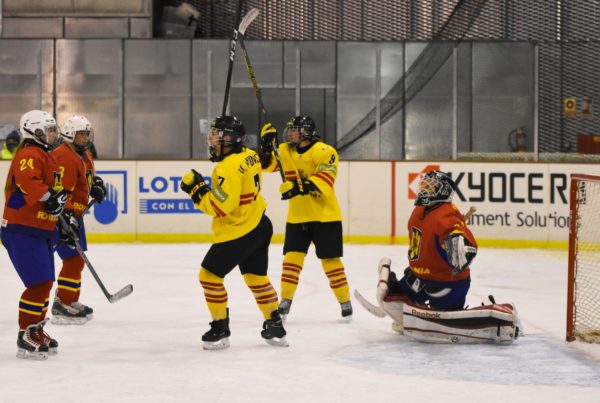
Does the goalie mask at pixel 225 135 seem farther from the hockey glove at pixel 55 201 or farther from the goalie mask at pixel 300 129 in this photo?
the goalie mask at pixel 300 129

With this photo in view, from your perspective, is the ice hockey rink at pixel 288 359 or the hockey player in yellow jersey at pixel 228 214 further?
the hockey player in yellow jersey at pixel 228 214

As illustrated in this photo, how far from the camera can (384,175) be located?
38.5 ft

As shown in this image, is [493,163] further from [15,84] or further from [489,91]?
[15,84]

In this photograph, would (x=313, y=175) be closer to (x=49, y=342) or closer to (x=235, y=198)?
(x=235, y=198)

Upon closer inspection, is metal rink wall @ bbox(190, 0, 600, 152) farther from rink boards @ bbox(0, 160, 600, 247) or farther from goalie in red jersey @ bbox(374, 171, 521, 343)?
goalie in red jersey @ bbox(374, 171, 521, 343)

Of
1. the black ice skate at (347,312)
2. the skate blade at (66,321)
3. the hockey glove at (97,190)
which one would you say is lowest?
the skate blade at (66,321)

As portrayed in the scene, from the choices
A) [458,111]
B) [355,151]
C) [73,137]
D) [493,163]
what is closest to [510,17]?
[458,111]

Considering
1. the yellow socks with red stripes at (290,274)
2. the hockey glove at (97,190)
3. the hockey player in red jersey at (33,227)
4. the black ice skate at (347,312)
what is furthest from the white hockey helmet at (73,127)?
the black ice skate at (347,312)

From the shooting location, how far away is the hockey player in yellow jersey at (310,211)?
6711 mm

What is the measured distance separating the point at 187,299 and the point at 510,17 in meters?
9.36

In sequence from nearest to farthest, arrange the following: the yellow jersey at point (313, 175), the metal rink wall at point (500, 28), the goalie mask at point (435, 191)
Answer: the goalie mask at point (435, 191), the yellow jersey at point (313, 175), the metal rink wall at point (500, 28)

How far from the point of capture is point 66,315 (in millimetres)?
6543

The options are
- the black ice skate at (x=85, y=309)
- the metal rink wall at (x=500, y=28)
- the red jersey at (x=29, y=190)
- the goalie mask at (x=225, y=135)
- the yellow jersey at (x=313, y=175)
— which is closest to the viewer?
the red jersey at (x=29, y=190)

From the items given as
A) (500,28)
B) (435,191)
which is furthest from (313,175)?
(500,28)
